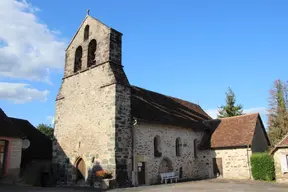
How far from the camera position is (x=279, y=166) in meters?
17.5

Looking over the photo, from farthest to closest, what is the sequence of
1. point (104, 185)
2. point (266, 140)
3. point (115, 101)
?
point (266, 140), point (115, 101), point (104, 185)

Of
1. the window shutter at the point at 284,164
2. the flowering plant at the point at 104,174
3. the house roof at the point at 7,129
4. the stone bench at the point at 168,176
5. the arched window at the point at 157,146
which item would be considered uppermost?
the house roof at the point at 7,129

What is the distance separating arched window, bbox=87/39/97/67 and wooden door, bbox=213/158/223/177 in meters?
12.4

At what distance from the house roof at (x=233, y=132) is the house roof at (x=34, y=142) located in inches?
527

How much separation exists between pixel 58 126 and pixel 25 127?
19.8 ft

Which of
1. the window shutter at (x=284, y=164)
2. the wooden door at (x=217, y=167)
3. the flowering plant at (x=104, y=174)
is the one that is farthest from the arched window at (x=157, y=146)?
the window shutter at (x=284, y=164)

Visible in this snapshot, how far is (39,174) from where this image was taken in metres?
20.9

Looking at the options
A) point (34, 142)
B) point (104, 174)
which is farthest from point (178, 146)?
point (34, 142)

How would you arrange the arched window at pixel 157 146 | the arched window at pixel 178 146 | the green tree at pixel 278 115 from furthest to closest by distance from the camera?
the green tree at pixel 278 115 → the arched window at pixel 178 146 → the arched window at pixel 157 146

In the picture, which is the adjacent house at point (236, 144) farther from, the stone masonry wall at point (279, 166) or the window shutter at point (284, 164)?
the window shutter at point (284, 164)

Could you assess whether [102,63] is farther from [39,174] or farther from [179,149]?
[39,174]

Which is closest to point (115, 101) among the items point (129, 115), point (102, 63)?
point (129, 115)

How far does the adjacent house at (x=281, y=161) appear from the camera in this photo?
1711cm

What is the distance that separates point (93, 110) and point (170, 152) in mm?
6474
